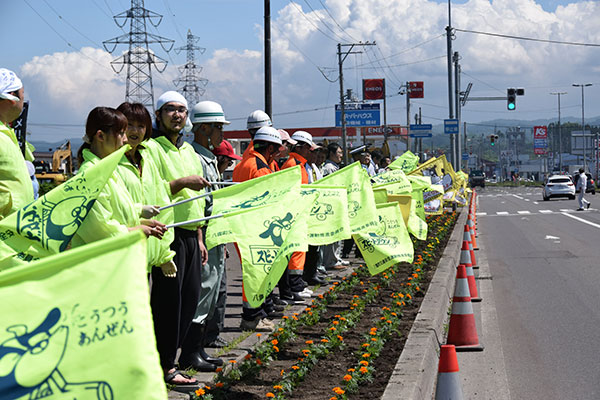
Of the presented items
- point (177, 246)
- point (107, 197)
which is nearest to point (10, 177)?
point (107, 197)

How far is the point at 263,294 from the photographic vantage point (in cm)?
539

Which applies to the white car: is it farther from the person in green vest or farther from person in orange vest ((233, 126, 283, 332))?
the person in green vest

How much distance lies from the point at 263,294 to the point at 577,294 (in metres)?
6.93

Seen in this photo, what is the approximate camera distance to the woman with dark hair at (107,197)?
161 inches

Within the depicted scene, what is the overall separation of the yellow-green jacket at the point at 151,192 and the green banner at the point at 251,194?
350 mm

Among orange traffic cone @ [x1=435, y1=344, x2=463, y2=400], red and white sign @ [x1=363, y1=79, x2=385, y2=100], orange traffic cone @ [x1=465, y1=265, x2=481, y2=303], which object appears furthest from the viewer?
red and white sign @ [x1=363, y1=79, x2=385, y2=100]

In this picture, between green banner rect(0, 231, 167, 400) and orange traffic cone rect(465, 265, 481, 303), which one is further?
orange traffic cone rect(465, 265, 481, 303)

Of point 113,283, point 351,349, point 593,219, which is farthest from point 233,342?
point 593,219

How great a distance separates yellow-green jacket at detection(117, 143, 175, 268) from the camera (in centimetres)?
487

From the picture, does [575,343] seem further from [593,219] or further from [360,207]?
[593,219]

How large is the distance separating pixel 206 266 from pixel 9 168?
7.73 ft

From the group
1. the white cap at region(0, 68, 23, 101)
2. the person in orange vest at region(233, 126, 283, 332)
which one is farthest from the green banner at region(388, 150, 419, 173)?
the white cap at region(0, 68, 23, 101)

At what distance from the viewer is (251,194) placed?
18.3 ft

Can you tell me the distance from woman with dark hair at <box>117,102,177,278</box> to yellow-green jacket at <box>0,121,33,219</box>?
701mm
